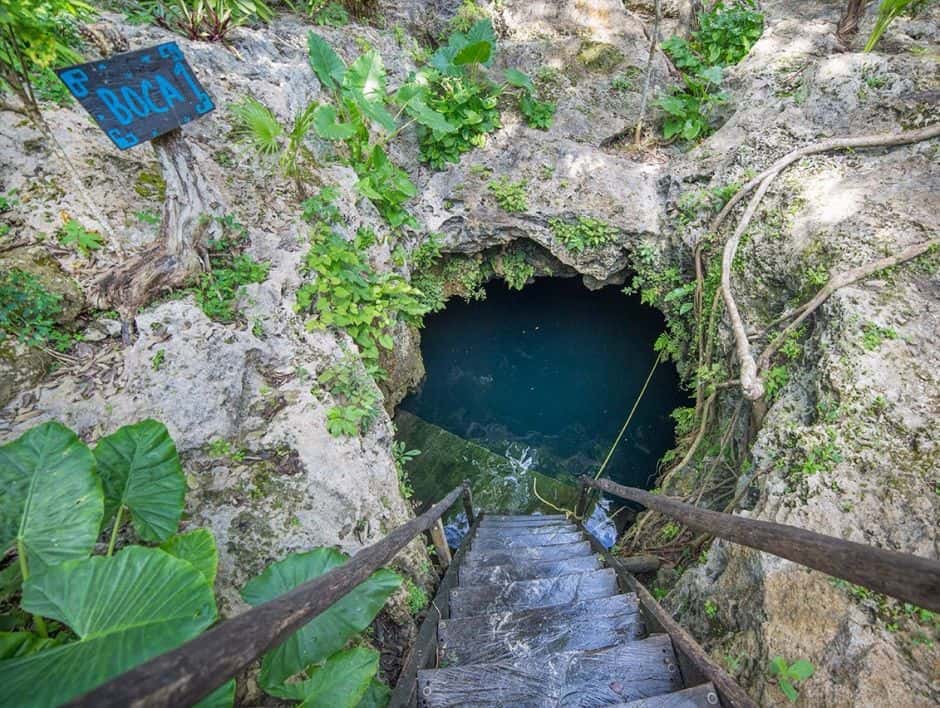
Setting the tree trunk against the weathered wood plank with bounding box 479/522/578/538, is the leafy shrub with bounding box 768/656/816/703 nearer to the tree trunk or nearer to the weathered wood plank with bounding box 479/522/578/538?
the weathered wood plank with bounding box 479/522/578/538

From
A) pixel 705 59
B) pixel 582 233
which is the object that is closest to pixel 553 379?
pixel 582 233

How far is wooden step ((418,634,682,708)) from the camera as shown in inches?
66.2

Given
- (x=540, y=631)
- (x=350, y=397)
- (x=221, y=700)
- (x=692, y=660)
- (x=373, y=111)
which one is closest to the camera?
(x=221, y=700)

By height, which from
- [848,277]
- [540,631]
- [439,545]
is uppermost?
[848,277]

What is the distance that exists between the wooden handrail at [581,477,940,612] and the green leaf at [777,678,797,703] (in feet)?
2.70

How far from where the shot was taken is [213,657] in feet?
2.44

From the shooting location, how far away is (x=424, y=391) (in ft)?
24.1

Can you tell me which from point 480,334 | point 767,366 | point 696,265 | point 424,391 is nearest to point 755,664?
point 767,366

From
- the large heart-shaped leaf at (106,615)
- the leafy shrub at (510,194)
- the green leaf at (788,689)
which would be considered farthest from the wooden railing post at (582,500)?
the large heart-shaped leaf at (106,615)

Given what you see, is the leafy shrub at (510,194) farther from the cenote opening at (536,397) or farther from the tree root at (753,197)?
the cenote opening at (536,397)

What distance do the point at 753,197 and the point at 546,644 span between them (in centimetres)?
479

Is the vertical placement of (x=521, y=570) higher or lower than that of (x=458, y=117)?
lower

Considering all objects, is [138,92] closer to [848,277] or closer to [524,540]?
[524,540]

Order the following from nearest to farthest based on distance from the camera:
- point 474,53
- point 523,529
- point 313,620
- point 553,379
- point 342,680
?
1. point 342,680
2. point 313,620
3. point 523,529
4. point 474,53
5. point 553,379
